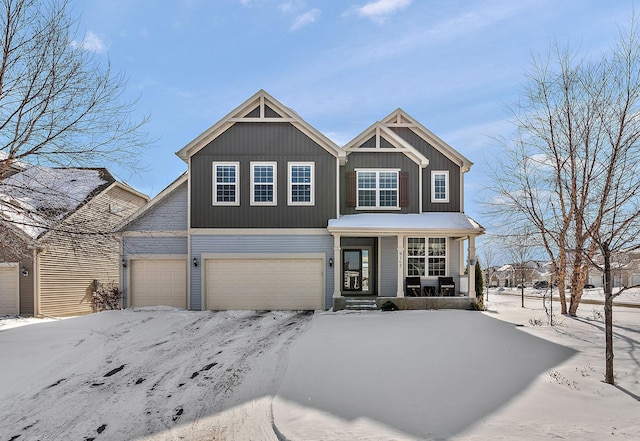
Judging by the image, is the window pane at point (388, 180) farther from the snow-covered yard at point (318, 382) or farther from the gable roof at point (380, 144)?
the snow-covered yard at point (318, 382)

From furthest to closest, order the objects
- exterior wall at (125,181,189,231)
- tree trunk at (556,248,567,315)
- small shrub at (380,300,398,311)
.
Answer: exterior wall at (125,181,189,231), tree trunk at (556,248,567,315), small shrub at (380,300,398,311)

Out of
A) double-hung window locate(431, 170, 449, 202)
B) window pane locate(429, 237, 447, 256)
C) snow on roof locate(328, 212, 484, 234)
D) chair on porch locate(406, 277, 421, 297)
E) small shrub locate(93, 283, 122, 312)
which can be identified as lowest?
small shrub locate(93, 283, 122, 312)

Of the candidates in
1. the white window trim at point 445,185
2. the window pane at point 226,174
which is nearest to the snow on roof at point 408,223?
the white window trim at point 445,185

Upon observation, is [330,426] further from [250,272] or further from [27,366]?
[250,272]

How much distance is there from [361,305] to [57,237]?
953 centimetres

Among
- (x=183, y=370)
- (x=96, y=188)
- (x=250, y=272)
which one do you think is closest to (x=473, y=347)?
(x=183, y=370)

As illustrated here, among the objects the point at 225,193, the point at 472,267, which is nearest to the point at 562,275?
the point at 472,267

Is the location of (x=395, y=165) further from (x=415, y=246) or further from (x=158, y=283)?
(x=158, y=283)

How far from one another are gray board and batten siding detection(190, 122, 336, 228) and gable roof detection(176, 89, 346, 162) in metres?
0.17

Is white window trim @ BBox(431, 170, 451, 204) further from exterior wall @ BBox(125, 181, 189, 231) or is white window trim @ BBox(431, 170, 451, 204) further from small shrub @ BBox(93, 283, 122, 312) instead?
small shrub @ BBox(93, 283, 122, 312)

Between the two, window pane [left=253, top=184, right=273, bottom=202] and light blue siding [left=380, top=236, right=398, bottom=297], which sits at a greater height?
window pane [left=253, top=184, right=273, bottom=202]

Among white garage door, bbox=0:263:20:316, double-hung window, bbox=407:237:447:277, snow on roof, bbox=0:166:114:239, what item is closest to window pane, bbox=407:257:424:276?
double-hung window, bbox=407:237:447:277

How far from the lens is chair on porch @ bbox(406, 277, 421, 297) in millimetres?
15000

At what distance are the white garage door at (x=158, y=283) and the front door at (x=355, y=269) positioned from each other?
20.3ft
